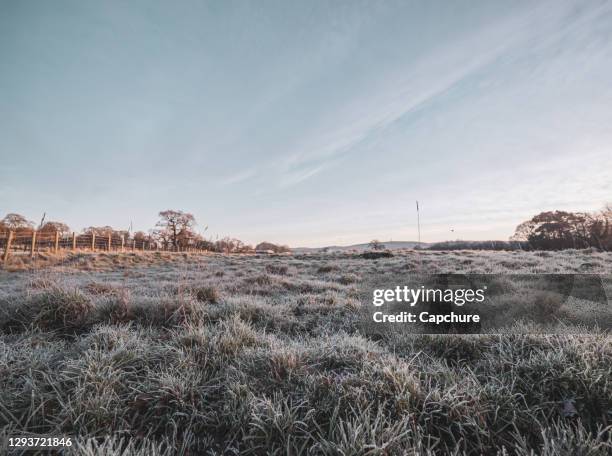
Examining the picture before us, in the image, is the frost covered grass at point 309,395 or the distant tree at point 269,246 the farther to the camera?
the distant tree at point 269,246

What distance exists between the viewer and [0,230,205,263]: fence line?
57.1 ft

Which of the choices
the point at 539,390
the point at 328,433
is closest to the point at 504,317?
the point at 539,390

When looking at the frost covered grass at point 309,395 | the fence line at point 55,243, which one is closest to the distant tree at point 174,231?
the fence line at point 55,243

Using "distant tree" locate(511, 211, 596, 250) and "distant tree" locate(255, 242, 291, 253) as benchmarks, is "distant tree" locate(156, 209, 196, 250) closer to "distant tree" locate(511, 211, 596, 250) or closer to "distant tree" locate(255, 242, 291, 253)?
"distant tree" locate(255, 242, 291, 253)

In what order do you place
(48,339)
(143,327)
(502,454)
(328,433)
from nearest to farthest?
(502,454) < (328,433) < (48,339) < (143,327)

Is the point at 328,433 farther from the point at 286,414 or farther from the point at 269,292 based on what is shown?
the point at 269,292

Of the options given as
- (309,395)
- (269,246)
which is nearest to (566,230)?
(309,395)

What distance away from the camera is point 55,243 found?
844 inches

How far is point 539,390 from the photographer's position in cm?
195

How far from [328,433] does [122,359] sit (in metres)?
1.85

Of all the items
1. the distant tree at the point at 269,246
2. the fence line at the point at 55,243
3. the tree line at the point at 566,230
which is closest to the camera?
the fence line at the point at 55,243

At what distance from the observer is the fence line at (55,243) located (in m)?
17.4

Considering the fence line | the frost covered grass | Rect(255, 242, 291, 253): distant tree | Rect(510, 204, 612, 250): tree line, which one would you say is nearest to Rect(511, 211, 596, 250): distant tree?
Rect(510, 204, 612, 250): tree line

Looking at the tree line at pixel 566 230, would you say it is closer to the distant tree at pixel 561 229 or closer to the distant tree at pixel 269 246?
the distant tree at pixel 561 229
